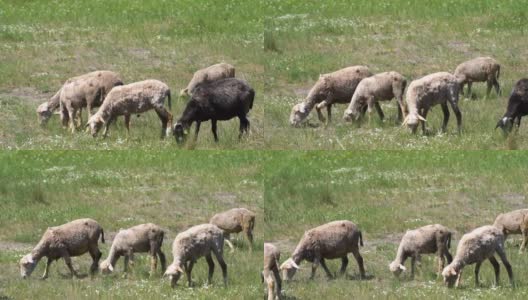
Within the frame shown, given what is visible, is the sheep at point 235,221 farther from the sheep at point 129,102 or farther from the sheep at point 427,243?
the sheep at point 427,243

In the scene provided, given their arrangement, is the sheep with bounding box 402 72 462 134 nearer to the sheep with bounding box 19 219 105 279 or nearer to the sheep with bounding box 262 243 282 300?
the sheep with bounding box 262 243 282 300

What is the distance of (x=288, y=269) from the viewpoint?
88.4ft

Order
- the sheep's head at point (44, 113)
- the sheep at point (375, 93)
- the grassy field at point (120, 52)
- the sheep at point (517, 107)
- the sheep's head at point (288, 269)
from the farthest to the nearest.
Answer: the sheep's head at point (44, 113)
the sheep at point (375, 93)
the grassy field at point (120, 52)
the sheep at point (517, 107)
the sheep's head at point (288, 269)

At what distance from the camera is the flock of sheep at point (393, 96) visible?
29469 millimetres

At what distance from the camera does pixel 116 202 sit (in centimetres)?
3148

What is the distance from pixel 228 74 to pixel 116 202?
494 centimetres

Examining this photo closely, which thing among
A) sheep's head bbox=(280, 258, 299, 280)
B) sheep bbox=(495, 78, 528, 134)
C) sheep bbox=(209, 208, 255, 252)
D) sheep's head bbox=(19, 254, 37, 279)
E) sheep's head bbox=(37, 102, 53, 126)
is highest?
sheep bbox=(495, 78, 528, 134)

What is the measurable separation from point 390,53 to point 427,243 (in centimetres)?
1132

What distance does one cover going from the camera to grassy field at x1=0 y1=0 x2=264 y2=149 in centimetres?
3038

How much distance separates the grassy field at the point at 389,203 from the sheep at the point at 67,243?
11.5 feet

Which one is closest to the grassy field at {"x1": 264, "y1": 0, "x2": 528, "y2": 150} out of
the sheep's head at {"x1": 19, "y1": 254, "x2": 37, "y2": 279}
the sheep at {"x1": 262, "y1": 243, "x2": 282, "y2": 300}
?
the sheep at {"x1": 262, "y1": 243, "x2": 282, "y2": 300}

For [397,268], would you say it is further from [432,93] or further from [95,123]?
[95,123]

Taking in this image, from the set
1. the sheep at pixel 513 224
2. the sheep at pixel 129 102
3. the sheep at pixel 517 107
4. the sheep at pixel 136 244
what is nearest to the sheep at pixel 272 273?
the sheep at pixel 136 244

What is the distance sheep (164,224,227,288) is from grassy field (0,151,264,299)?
1.05ft
